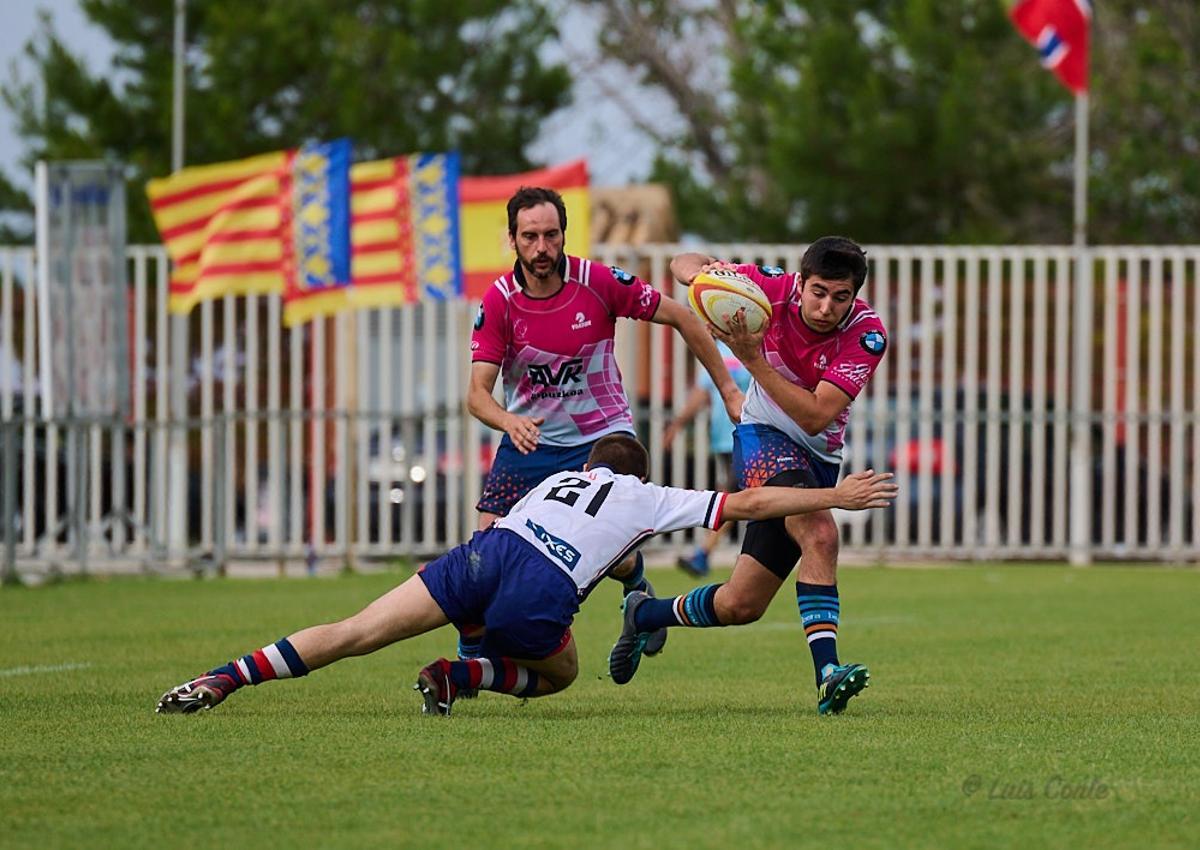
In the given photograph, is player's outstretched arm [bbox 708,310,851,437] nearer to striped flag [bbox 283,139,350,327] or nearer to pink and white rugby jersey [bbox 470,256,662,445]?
pink and white rugby jersey [bbox 470,256,662,445]

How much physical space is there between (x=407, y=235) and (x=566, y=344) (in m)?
10.2

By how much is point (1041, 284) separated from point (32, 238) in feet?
58.3

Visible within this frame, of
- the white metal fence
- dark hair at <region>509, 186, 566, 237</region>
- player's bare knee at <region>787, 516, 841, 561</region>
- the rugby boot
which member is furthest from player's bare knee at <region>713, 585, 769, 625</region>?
the white metal fence

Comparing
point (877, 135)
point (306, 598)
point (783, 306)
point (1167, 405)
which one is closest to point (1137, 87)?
point (877, 135)

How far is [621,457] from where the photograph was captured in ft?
26.2

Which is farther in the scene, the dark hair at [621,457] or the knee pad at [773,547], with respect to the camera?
the knee pad at [773,547]

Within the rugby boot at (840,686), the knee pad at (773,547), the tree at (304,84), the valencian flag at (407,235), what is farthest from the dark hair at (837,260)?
the tree at (304,84)

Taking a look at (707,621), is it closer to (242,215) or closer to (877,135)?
(242,215)

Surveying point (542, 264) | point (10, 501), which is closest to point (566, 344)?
point (542, 264)

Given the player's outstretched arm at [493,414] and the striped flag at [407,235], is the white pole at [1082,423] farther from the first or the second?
the player's outstretched arm at [493,414]

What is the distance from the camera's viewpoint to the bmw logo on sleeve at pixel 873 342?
8.34 meters

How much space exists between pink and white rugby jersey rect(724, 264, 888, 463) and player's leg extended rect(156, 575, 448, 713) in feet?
5.30

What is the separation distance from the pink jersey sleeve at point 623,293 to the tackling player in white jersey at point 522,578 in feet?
5.37

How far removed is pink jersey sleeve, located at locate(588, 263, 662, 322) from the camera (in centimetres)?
925
